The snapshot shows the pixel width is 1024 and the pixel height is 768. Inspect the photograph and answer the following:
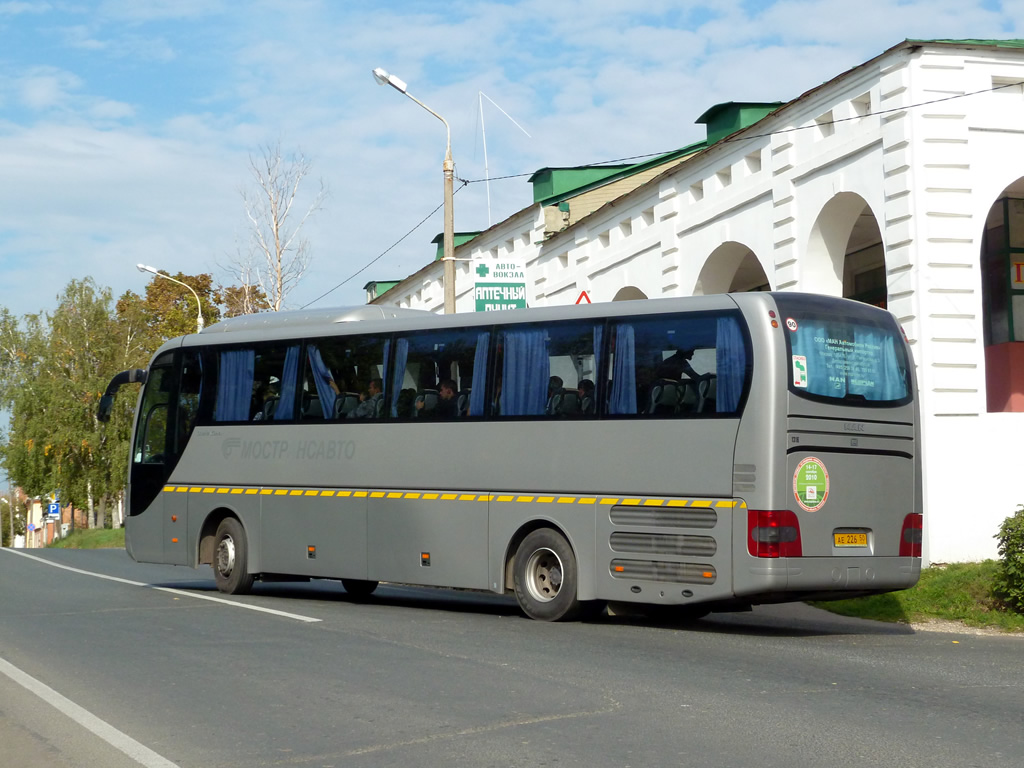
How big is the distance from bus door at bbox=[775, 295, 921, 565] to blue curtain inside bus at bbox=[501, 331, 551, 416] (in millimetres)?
2782

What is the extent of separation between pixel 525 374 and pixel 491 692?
19.0 ft

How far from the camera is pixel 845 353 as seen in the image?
12.7 metres

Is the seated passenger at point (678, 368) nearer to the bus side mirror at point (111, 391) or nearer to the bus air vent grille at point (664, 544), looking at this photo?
the bus air vent grille at point (664, 544)

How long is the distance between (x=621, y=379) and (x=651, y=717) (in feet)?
19.1

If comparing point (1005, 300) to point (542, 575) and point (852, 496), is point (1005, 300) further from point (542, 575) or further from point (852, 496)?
point (542, 575)

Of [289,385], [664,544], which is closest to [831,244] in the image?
[289,385]

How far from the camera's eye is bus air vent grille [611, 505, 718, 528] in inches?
488

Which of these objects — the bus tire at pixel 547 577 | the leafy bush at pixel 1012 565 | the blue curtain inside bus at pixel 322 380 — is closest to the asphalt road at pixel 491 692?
the bus tire at pixel 547 577

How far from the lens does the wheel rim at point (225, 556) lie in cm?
1767

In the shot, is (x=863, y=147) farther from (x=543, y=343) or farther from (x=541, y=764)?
(x=541, y=764)

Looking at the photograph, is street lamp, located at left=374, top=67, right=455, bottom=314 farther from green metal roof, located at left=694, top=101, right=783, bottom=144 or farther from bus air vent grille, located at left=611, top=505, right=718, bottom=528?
bus air vent grille, located at left=611, top=505, right=718, bottom=528

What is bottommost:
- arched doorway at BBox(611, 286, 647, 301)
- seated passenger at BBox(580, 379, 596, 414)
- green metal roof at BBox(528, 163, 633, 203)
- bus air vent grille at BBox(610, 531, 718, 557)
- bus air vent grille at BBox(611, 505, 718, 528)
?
bus air vent grille at BBox(610, 531, 718, 557)

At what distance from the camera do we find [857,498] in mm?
12578

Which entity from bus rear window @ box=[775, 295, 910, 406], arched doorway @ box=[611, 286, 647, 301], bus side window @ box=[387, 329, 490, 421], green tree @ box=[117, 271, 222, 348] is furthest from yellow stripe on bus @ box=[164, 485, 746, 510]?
green tree @ box=[117, 271, 222, 348]
